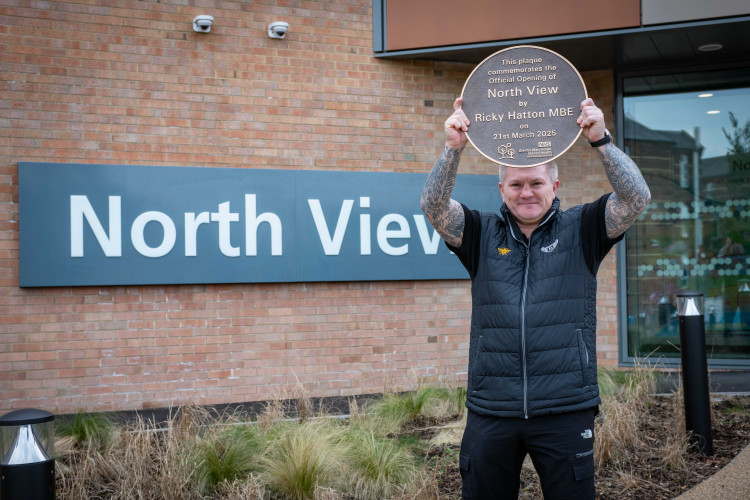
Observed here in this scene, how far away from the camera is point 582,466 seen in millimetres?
2781

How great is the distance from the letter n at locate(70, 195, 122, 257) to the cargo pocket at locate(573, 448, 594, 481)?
5.82 meters

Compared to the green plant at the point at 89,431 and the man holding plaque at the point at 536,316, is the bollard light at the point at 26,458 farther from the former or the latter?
the green plant at the point at 89,431

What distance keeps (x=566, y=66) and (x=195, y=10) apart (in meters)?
5.76

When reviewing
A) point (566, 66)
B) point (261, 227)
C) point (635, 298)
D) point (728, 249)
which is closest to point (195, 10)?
point (261, 227)

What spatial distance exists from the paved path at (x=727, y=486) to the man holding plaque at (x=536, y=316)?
2.25 metres

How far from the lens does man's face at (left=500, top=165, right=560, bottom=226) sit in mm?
2961

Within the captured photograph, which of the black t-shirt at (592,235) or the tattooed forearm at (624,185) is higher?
the tattooed forearm at (624,185)

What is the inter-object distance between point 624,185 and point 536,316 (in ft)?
1.97

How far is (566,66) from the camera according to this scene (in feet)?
10.2

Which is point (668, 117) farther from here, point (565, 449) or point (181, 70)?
point (565, 449)

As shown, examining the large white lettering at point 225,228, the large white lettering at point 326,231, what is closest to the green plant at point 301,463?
the large white lettering at point 225,228

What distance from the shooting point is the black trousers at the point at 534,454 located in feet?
9.13

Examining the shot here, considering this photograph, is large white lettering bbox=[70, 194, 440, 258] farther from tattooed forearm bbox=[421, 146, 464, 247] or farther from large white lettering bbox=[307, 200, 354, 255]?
tattooed forearm bbox=[421, 146, 464, 247]

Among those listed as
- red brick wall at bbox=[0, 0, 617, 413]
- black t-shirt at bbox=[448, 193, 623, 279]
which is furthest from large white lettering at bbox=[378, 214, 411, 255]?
black t-shirt at bbox=[448, 193, 623, 279]
